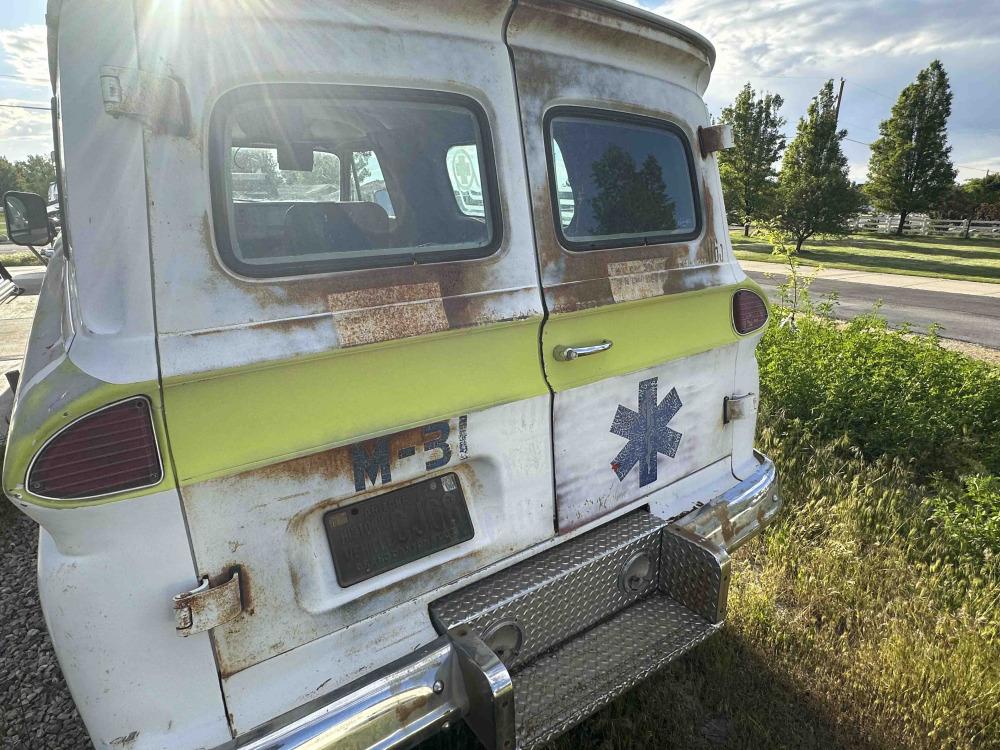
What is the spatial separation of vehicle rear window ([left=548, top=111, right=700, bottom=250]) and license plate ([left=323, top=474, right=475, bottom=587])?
0.90 meters

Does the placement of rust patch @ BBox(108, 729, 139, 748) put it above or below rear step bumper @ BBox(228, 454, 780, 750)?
above

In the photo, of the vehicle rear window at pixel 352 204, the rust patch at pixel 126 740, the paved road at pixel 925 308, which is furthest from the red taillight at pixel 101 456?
the paved road at pixel 925 308

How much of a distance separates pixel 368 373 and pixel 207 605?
25.8 inches

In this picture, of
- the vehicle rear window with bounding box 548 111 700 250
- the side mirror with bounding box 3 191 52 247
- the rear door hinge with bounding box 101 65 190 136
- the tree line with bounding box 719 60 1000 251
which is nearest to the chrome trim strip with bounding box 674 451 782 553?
the vehicle rear window with bounding box 548 111 700 250

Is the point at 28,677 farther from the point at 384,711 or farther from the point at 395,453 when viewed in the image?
the point at 395,453

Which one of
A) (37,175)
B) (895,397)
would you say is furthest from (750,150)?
(37,175)

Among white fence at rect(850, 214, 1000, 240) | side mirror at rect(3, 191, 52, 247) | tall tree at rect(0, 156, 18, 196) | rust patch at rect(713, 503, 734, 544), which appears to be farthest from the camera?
tall tree at rect(0, 156, 18, 196)

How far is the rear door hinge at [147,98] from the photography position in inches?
50.1

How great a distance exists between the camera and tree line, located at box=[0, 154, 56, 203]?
92.1 feet

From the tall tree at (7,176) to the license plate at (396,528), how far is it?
49.7 meters

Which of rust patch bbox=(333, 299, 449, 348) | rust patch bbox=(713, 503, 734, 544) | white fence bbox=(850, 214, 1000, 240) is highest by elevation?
rust patch bbox=(333, 299, 449, 348)

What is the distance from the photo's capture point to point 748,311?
257 cm

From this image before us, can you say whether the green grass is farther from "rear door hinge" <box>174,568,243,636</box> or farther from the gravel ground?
"rear door hinge" <box>174,568,243,636</box>

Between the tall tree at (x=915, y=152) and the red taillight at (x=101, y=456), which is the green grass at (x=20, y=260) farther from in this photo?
the tall tree at (x=915, y=152)
